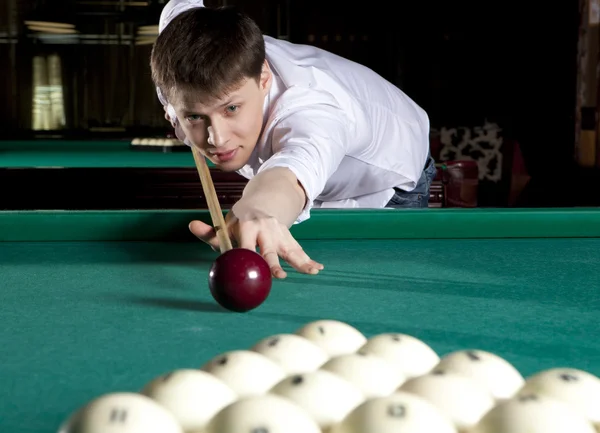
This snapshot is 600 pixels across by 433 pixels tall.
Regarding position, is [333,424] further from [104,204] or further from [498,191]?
Result: [498,191]

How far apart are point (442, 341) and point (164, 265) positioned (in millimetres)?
795

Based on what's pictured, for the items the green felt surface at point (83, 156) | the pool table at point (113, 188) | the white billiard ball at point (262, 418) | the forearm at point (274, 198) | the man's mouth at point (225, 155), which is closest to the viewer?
the white billiard ball at point (262, 418)

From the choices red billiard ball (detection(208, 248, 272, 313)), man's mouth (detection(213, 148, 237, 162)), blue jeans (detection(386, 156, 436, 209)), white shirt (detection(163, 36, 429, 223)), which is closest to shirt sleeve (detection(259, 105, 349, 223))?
white shirt (detection(163, 36, 429, 223))

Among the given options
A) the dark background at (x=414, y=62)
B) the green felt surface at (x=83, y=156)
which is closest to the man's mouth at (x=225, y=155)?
the green felt surface at (x=83, y=156)

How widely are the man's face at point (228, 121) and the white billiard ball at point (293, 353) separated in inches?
52.5

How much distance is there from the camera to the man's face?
2230mm

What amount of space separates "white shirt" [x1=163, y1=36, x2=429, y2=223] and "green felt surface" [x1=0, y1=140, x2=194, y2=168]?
142 cm

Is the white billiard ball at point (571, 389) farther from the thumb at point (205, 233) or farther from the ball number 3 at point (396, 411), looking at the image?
the thumb at point (205, 233)

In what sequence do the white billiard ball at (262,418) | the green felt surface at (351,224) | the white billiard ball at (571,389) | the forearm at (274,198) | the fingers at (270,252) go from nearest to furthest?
1. the white billiard ball at (262,418)
2. the white billiard ball at (571,389)
3. the fingers at (270,252)
4. the forearm at (274,198)
5. the green felt surface at (351,224)

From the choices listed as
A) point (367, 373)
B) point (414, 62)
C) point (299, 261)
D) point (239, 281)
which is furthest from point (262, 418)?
point (414, 62)

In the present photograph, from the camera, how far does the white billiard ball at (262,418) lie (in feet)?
2.22

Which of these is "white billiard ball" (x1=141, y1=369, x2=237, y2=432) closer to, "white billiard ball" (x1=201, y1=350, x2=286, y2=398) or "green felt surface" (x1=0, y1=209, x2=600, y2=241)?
"white billiard ball" (x1=201, y1=350, x2=286, y2=398)

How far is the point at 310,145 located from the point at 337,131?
24 centimetres

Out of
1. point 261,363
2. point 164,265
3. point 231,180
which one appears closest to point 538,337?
point 261,363
